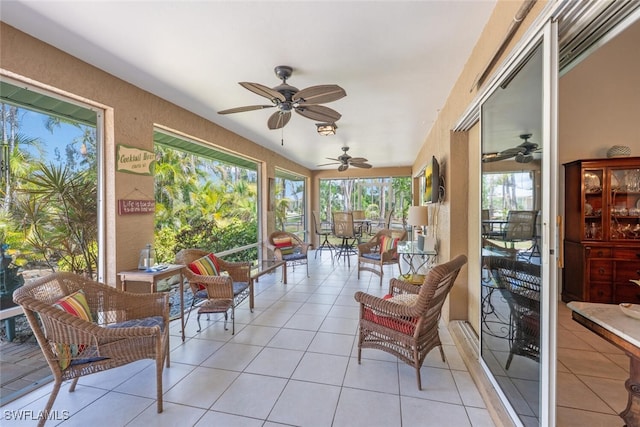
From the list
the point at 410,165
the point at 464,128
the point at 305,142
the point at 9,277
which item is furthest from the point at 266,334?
the point at 410,165

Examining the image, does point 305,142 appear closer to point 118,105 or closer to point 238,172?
point 238,172

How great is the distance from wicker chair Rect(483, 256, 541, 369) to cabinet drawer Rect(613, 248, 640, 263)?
2.61m

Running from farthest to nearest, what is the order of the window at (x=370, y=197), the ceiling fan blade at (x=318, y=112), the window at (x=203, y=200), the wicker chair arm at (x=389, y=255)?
1. the window at (x=370, y=197)
2. the wicker chair arm at (x=389, y=255)
3. the window at (x=203, y=200)
4. the ceiling fan blade at (x=318, y=112)

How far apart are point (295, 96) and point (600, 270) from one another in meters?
4.13

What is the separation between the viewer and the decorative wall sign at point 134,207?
2.77 m

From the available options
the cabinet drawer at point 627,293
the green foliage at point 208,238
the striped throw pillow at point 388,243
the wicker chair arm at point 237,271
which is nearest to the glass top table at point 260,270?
the wicker chair arm at point 237,271

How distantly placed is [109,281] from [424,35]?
3.60 m

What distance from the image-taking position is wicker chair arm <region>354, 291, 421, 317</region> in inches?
81.2

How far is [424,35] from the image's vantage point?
6.72 feet

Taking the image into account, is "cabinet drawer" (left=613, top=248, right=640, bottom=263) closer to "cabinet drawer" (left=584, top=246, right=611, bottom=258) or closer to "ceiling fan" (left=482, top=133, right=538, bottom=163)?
"cabinet drawer" (left=584, top=246, right=611, bottom=258)

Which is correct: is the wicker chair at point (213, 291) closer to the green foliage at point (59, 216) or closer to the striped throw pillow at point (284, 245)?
the green foliage at point (59, 216)

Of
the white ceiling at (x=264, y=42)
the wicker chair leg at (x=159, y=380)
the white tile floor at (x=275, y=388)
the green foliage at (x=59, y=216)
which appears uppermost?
the white ceiling at (x=264, y=42)

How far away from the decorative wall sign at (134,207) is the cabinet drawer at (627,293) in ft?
18.4

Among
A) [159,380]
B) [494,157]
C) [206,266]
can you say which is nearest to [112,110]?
[206,266]
